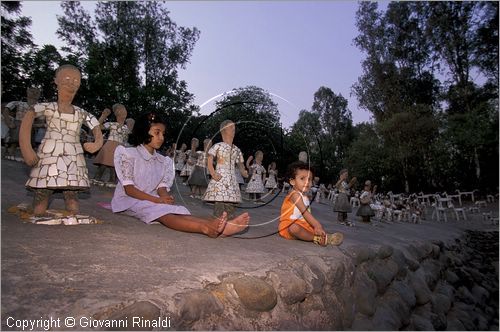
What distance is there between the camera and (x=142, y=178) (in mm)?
4211

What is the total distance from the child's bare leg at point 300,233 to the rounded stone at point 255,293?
1.99 m

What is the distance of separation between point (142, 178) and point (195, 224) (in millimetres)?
972

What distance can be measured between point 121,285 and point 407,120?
26.3 meters

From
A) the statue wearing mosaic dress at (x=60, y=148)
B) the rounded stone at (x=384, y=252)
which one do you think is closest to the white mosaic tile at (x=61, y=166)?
the statue wearing mosaic dress at (x=60, y=148)

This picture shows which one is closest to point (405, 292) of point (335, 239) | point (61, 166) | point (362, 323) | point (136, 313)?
point (362, 323)

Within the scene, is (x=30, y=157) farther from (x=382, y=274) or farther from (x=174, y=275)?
(x=382, y=274)

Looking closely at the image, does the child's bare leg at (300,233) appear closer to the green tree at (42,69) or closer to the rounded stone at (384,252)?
the rounded stone at (384,252)

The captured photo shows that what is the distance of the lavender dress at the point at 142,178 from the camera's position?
3982 mm

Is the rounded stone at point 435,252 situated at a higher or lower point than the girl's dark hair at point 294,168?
lower

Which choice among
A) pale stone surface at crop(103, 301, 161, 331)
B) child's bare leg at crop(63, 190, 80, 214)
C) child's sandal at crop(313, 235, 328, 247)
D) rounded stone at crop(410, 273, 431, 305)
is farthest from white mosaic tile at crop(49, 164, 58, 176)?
rounded stone at crop(410, 273, 431, 305)

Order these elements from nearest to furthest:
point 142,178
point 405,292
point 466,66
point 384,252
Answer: point 142,178
point 405,292
point 384,252
point 466,66

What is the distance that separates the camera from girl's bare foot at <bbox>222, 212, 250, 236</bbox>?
12.1 feet

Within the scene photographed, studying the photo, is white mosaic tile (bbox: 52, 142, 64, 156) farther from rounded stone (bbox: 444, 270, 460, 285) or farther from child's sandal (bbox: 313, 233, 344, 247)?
rounded stone (bbox: 444, 270, 460, 285)

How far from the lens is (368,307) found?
4.24 metres
